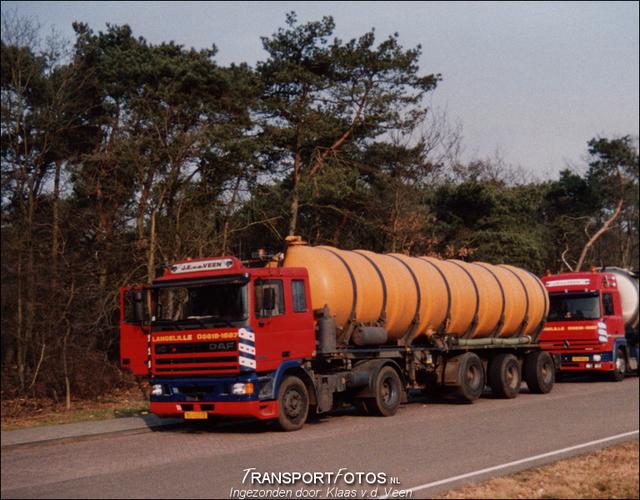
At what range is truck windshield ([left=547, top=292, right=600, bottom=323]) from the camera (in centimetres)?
2246

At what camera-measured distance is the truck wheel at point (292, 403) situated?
1260cm

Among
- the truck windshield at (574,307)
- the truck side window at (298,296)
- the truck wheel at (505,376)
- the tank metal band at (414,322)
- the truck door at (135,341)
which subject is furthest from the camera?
the truck windshield at (574,307)

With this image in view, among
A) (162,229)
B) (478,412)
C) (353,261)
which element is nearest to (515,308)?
(478,412)

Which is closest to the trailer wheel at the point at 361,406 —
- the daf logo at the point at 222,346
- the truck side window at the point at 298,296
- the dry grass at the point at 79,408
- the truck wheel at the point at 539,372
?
the truck side window at the point at 298,296

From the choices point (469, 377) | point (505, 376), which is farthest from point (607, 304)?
point (469, 377)

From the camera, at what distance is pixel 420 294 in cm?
1616

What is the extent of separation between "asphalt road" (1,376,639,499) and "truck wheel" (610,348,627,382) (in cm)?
828

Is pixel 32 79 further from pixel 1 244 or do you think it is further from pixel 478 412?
pixel 478 412

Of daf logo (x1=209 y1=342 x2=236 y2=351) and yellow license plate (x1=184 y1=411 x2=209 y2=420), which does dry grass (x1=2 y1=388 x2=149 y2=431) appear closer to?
yellow license plate (x1=184 y1=411 x2=209 y2=420)

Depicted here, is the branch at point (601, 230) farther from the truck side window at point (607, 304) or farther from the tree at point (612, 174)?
the truck side window at point (607, 304)

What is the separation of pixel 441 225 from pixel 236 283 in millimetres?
28366

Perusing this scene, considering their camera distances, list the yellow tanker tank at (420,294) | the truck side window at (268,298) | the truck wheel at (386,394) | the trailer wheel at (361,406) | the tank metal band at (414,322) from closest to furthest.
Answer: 1. the truck side window at (268,298)
2. the yellow tanker tank at (420,294)
3. the truck wheel at (386,394)
4. the trailer wheel at (361,406)
5. the tank metal band at (414,322)

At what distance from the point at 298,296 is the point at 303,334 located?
28.4 inches

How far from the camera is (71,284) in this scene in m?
21.8
